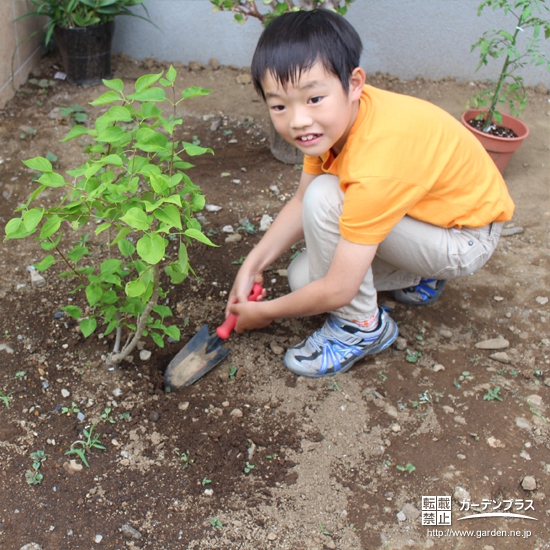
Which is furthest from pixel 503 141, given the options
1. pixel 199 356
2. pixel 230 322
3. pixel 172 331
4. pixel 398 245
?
pixel 172 331

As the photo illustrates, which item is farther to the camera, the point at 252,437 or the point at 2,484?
the point at 252,437

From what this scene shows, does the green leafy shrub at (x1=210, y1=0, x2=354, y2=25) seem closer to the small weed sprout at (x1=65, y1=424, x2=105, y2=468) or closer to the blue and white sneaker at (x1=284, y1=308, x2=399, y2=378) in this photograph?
the blue and white sneaker at (x1=284, y1=308, x2=399, y2=378)

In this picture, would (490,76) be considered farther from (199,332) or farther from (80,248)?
(80,248)

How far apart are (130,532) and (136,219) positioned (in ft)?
2.94

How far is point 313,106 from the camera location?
153cm

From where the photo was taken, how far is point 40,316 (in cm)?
211

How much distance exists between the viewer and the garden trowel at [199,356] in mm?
1954

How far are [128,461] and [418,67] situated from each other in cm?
317

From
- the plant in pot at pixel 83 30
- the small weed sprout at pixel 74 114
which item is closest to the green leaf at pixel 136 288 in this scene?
the small weed sprout at pixel 74 114

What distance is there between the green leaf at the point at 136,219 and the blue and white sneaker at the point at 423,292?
4.26 feet

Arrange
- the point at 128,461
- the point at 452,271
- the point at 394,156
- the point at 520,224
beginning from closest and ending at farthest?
the point at 394,156
the point at 128,461
the point at 452,271
the point at 520,224

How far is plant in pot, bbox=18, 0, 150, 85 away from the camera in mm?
3359

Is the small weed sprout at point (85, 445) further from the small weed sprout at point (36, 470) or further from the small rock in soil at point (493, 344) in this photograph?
the small rock in soil at point (493, 344)

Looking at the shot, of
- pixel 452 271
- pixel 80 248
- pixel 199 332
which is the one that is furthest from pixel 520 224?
pixel 80 248
